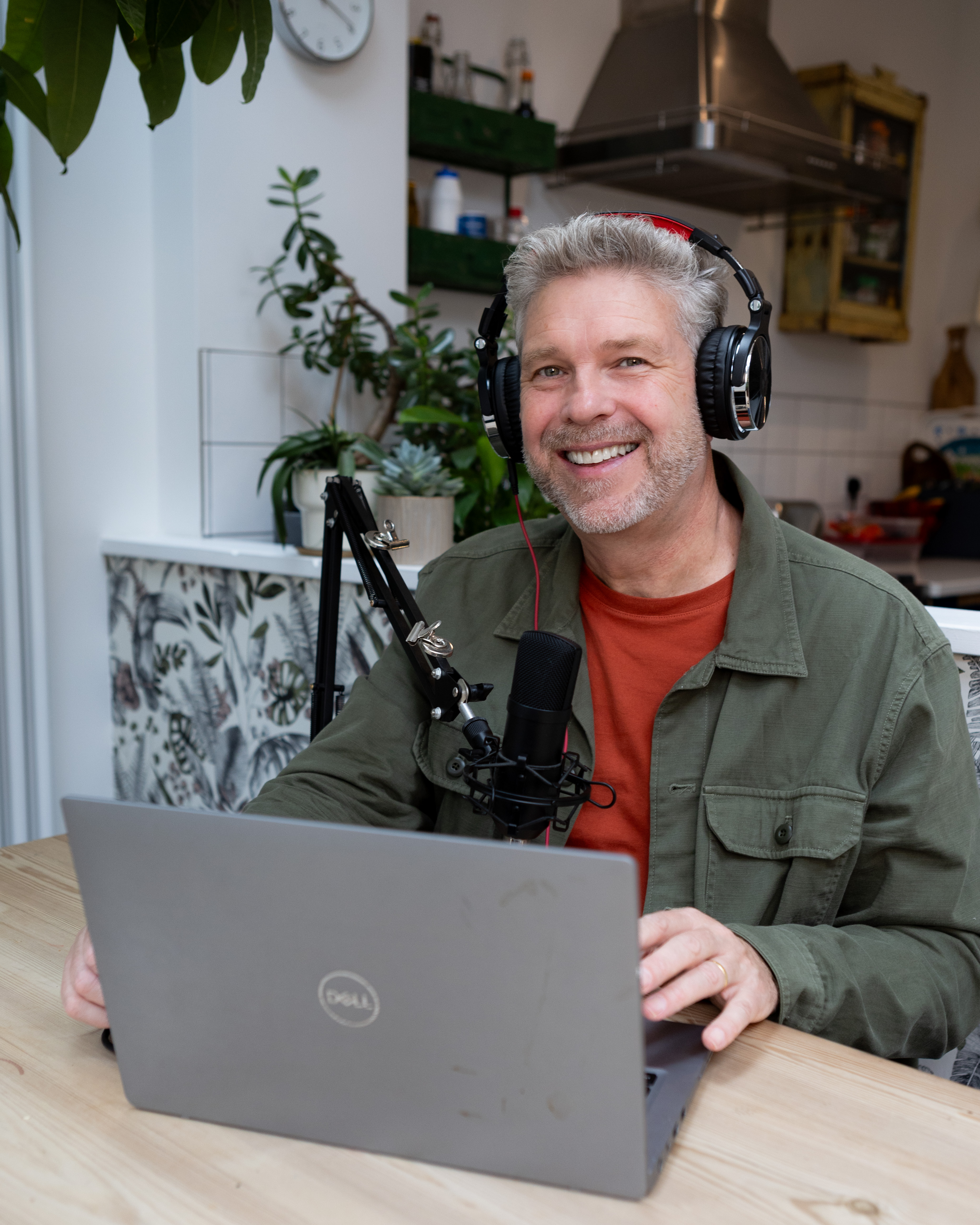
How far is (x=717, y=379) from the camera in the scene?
1.11m

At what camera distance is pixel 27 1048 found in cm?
78

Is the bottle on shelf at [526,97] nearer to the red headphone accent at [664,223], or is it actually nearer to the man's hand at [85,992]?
the red headphone accent at [664,223]

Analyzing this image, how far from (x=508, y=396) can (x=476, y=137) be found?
179 cm

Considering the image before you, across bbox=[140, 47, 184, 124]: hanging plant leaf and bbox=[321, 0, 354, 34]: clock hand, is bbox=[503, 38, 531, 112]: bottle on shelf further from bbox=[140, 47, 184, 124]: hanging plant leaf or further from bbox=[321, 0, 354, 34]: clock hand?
bbox=[140, 47, 184, 124]: hanging plant leaf

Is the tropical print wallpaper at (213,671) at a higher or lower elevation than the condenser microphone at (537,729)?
lower

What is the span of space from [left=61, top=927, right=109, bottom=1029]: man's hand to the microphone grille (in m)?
0.34

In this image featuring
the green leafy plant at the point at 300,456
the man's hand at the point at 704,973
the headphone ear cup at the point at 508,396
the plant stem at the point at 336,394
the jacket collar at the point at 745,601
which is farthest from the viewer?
the plant stem at the point at 336,394

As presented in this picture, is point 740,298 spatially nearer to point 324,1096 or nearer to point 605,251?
point 605,251

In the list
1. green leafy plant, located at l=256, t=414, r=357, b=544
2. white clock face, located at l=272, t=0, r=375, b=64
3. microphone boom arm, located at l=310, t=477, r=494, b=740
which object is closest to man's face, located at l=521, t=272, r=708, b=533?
microphone boom arm, located at l=310, t=477, r=494, b=740

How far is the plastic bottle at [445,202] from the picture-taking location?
9.01ft

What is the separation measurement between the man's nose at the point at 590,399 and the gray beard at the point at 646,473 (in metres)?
0.01

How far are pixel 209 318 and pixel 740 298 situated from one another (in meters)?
1.98

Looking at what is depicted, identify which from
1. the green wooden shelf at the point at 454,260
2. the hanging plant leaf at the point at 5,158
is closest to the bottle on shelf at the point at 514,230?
the green wooden shelf at the point at 454,260

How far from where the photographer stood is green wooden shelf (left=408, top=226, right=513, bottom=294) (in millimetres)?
2654
